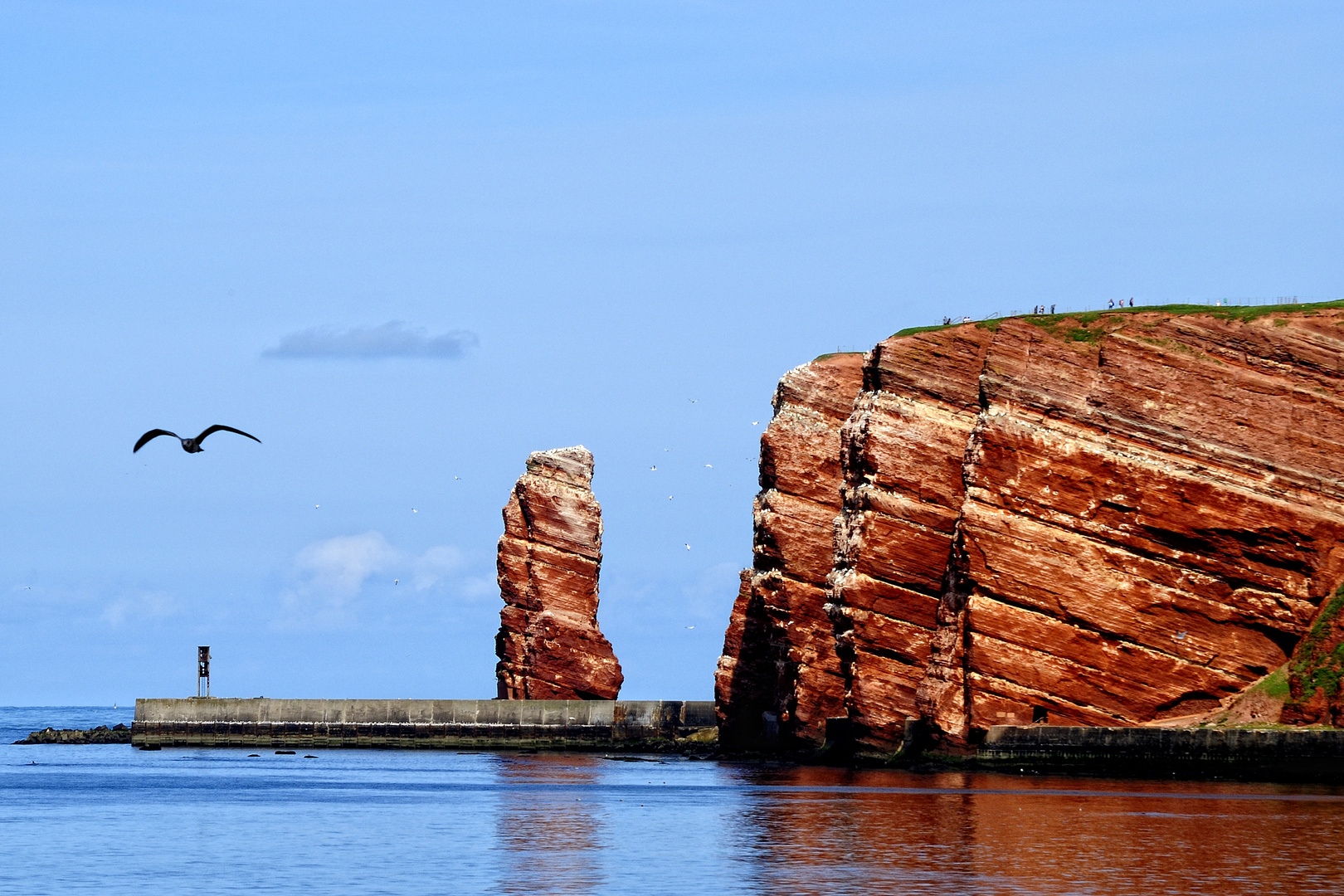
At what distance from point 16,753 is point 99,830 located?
246 feet

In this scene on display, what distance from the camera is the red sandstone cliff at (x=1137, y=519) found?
68.8 metres

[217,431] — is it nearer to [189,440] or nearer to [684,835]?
[189,440]

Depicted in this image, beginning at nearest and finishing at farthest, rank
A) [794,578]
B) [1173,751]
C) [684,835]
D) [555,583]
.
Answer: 1. [684,835]
2. [1173,751]
3. [794,578]
4. [555,583]

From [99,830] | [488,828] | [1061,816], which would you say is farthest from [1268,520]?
[99,830]

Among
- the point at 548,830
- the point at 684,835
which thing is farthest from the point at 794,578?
the point at 684,835

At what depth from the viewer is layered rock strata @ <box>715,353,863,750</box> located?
8775 cm

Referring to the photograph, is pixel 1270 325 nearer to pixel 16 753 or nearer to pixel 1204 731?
pixel 1204 731

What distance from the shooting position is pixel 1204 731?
6306 centimetres

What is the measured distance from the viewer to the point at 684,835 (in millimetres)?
49281

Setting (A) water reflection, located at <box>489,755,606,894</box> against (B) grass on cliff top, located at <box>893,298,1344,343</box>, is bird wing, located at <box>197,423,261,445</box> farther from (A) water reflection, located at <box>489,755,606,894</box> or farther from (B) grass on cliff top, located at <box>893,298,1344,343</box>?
(B) grass on cliff top, located at <box>893,298,1344,343</box>

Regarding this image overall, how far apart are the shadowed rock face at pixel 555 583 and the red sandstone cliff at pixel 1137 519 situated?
3528cm

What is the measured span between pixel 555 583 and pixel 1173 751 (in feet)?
157

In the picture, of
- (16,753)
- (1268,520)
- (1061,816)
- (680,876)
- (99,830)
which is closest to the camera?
(680,876)

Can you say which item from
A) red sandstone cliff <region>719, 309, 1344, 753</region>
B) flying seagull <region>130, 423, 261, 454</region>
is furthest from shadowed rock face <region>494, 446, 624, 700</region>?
flying seagull <region>130, 423, 261, 454</region>
